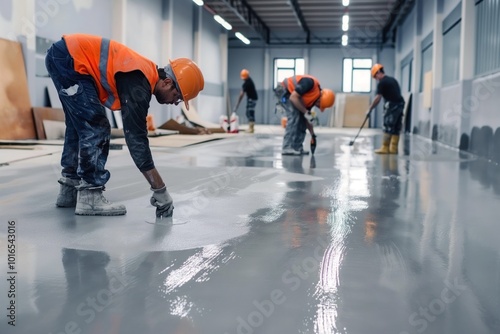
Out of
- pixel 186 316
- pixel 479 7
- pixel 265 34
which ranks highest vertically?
pixel 265 34

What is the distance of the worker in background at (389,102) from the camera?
9070mm

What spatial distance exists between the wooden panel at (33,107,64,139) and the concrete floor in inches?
202

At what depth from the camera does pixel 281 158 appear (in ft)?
26.9

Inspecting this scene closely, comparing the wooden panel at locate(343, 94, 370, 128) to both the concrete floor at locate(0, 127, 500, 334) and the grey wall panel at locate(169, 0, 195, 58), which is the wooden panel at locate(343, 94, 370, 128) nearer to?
the grey wall panel at locate(169, 0, 195, 58)

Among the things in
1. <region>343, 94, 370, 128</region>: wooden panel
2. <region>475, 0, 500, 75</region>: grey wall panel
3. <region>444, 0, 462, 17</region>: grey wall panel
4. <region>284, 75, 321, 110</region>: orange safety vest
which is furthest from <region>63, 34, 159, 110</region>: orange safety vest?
<region>343, 94, 370, 128</region>: wooden panel

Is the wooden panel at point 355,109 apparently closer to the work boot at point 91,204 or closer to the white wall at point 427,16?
the white wall at point 427,16

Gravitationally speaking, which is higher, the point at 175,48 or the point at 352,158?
the point at 175,48

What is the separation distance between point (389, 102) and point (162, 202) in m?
6.63

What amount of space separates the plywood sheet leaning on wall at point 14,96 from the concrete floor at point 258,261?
4.62 metres

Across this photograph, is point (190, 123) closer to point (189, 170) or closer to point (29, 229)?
point (189, 170)

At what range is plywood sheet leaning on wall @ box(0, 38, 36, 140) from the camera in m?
9.17

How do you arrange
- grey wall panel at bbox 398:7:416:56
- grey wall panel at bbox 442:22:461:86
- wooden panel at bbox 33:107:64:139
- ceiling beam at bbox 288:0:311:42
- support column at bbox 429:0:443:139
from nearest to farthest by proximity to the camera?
wooden panel at bbox 33:107:64:139 < grey wall panel at bbox 442:22:461:86 < support column at bbox 429:0:443:139 < grey wall panel at bbox 398:7:416:56 < ceiling beam at bbox 288:0:311:42

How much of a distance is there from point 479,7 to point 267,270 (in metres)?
9.50

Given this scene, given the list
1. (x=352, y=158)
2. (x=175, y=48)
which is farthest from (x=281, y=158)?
(x=175, y=48)
